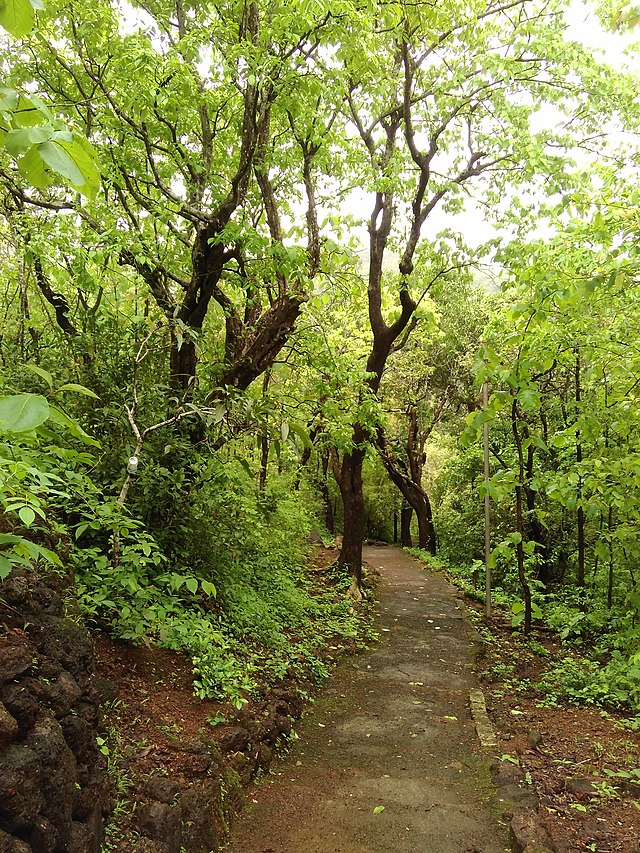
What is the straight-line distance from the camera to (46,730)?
2387 millimetres

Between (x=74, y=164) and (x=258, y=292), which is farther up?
(x=258, y=292)

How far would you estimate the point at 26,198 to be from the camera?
667cm

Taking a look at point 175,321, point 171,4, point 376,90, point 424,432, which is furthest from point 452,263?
point 424,432

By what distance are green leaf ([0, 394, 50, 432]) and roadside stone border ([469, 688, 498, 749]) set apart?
17.2ft

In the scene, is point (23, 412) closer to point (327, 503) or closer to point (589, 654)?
point (589, 654)

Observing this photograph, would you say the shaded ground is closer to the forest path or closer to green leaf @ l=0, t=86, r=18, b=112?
the forest path

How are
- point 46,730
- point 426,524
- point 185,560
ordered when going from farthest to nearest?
1. point 426,524
2. point 185,560
3. point 46,730

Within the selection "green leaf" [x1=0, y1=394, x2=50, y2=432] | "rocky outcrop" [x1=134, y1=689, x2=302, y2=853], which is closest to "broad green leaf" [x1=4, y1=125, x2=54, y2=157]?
"green leaf" [x1=0, y1=394, x2=50, y2=432]

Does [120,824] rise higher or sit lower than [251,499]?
lower

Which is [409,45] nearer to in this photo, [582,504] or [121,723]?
[582,504]

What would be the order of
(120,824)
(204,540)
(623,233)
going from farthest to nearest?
1. (204,540)
2. (623,233)
3. (120,824)

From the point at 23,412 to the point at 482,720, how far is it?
5.79m

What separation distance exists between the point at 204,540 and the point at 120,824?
2773 mm

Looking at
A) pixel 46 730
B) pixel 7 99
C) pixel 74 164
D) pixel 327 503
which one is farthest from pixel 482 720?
A: pixel 327 503
